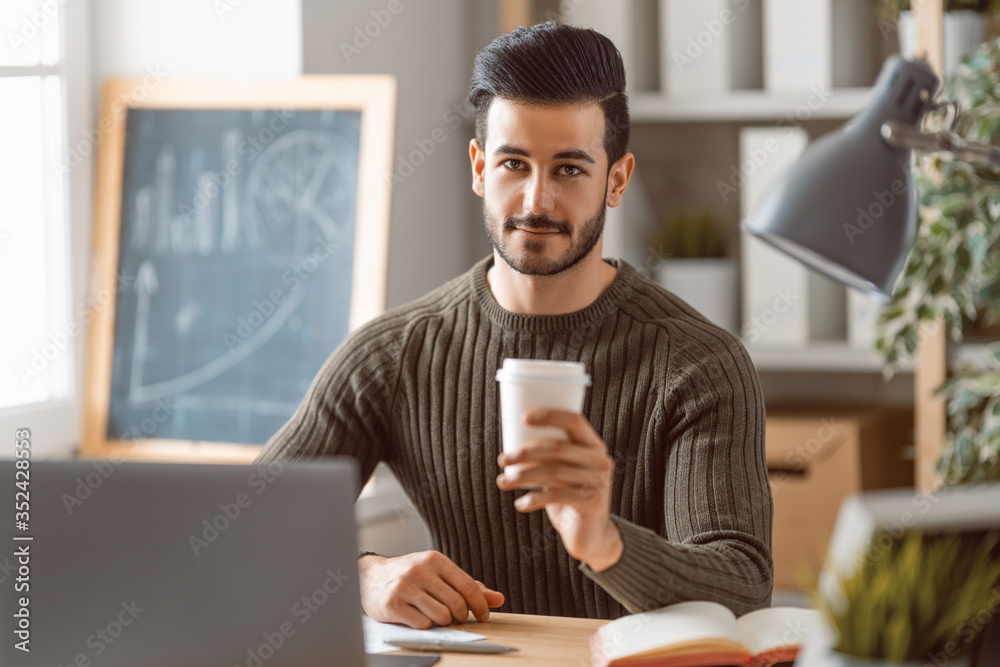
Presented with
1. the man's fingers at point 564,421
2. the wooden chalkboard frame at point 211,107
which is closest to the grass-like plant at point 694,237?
the wooden chalkboard frame at point 211,107

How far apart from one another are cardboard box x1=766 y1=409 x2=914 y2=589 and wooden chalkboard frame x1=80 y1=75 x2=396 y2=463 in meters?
1.09

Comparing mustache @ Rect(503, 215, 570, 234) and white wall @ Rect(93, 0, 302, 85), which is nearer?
mustache @ Rect(503, 215, 570, 234)

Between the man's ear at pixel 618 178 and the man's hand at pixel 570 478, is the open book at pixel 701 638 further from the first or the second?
the man's ear at pixel 618 178

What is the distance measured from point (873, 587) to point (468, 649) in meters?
0.57

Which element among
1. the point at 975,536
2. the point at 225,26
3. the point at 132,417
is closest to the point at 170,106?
the point at 225,26

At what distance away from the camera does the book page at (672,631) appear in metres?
1.06

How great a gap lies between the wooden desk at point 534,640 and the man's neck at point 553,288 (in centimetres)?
48

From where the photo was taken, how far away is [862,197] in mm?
1093

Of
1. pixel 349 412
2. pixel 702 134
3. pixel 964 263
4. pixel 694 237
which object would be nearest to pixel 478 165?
pixel 349 412

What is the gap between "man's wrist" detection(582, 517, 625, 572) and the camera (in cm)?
121

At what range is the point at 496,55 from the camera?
161cm

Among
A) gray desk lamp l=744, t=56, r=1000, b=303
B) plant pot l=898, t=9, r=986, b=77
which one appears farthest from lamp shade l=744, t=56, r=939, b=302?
plant pot l=898, t=9, r=986, b=77

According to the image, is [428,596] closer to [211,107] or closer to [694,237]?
[211,107]

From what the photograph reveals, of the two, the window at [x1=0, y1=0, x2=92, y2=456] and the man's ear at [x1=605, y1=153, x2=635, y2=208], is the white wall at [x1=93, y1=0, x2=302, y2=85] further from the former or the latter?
the man's ear at [x1=605, y1=153, x2=635, y2=208]
